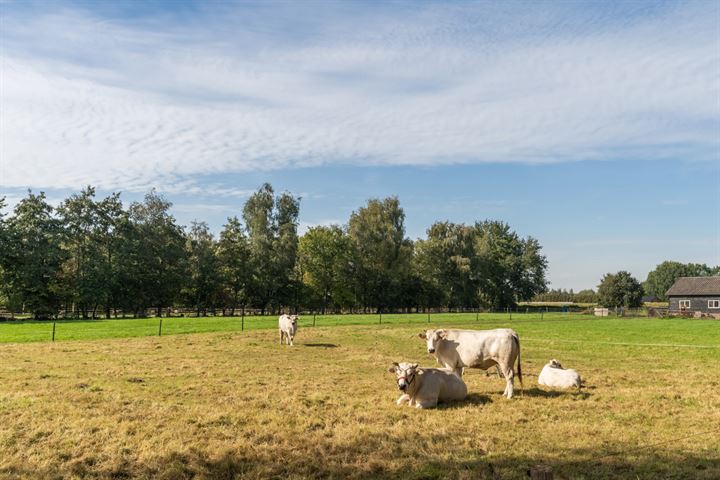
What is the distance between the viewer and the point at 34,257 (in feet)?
205

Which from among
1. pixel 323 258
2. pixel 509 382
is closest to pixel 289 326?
pixel 509 382

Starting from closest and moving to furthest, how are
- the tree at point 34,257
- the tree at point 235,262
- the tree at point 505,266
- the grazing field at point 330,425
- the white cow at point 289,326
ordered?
the grazing field at point 330,425, the white cow at point 289,326, the tree at point 34,257, the tree at point 235,262, the tree at point 505,266

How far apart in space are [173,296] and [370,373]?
63.9 m

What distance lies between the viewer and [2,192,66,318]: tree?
61.9 meters

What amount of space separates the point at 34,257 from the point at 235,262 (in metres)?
25.0

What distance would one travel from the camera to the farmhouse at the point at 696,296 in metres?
78.3

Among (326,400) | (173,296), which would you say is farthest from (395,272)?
(326,400)

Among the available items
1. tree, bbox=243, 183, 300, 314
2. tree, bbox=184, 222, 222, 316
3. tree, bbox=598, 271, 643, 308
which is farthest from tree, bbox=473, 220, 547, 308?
tree, bbox=184, 222, 222, 316

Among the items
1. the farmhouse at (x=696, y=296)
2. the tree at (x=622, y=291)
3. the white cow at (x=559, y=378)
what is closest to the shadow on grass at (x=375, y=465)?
the white cow at (x=559, y=378)

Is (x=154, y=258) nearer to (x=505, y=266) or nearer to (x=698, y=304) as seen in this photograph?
(x=505, y=266)

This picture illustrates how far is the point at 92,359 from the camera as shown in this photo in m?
20.0

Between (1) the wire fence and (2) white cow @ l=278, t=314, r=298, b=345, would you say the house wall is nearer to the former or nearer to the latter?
(1) the wire fence

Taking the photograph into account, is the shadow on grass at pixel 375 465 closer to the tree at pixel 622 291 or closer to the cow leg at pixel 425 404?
the cow leg at pixel 425 404

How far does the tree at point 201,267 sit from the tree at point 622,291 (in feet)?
244
